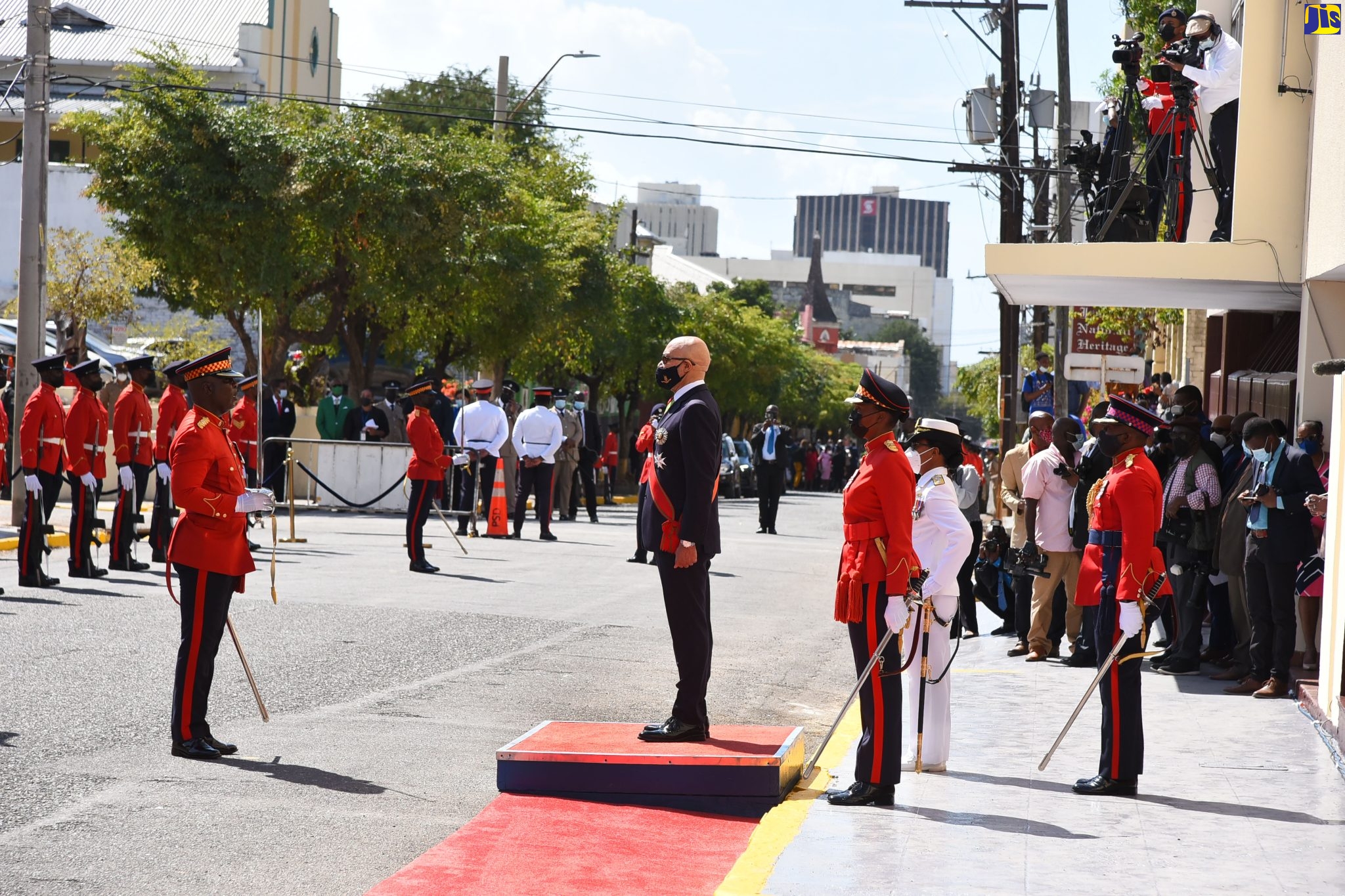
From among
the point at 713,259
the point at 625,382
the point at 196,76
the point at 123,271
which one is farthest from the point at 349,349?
the point at 713,259

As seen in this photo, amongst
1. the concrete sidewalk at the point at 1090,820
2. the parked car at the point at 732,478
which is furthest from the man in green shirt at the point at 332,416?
the concrete sidewalk at the point at 1090,820

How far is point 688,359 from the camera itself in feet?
24.3

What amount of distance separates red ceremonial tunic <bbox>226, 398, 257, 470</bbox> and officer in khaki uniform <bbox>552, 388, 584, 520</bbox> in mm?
6015

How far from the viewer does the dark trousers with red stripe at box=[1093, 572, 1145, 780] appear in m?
7.06

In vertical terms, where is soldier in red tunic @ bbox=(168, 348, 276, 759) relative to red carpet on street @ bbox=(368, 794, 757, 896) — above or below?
above

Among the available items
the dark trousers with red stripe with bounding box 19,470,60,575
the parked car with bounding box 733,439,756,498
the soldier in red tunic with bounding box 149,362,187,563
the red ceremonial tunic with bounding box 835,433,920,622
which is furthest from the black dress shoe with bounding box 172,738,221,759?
the parked car with bounding box 733,439,756,498

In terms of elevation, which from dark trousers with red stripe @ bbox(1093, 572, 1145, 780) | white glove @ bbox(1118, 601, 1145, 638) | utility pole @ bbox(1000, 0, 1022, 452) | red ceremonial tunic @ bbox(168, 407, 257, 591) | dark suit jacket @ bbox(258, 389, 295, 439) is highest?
utility pole @ bbox(1000, 0, 1022, 452)

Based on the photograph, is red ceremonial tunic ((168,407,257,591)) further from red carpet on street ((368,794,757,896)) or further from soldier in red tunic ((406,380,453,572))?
soldier in red tunic ((406,380,453,572))

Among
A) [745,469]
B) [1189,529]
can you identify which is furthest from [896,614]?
[745,469]

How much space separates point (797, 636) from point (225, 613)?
621cm

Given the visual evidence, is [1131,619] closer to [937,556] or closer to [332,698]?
[937,556]

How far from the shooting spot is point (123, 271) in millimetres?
37969

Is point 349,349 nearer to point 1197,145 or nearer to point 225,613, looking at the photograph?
point 1197,145

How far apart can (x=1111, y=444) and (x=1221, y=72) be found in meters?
6.66
